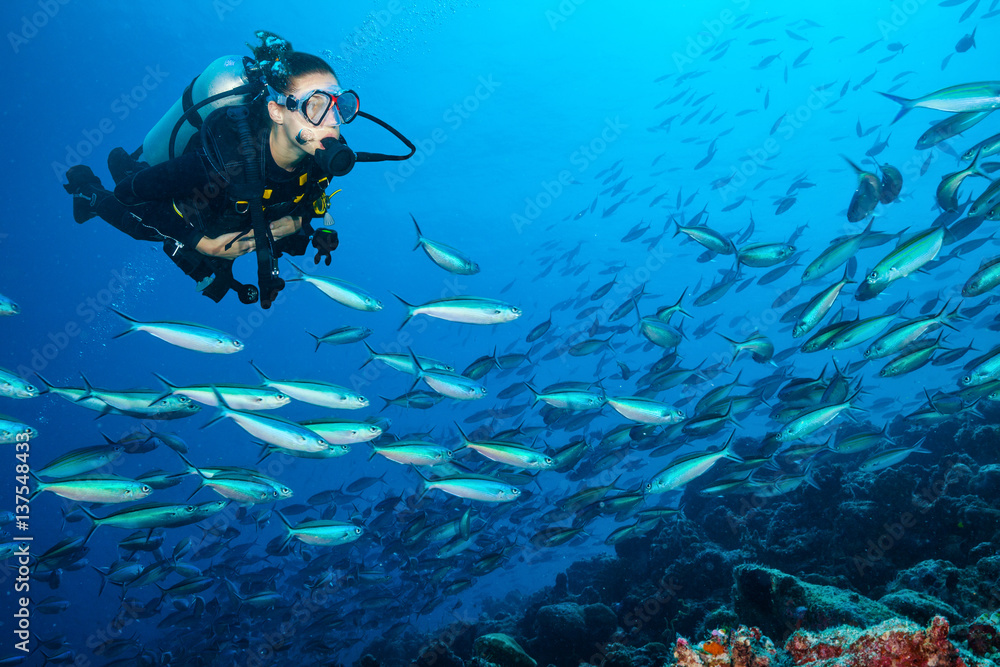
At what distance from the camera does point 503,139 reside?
31.9 m

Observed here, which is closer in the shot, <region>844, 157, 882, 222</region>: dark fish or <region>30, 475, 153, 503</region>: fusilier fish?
<region>30, 475, 153, 503</region>: fusilier fish

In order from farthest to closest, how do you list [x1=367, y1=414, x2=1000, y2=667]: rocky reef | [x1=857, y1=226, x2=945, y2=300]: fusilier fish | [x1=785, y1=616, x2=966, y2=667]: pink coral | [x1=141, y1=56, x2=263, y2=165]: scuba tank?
1. [x1=857, y1=226, x2=945, y2=300]: fusilier fish
2. [x1=141, y1=56, x2=263, y2=165]: scuba tank
3. [x1=367, y1=414, x2=1000, y2=667]: rocky reef
4. [x1=785, y1=616, x2=966, y2=667]: pink coral

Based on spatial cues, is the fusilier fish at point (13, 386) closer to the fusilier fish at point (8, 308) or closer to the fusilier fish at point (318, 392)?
the fusilier fish at point (8, 308)

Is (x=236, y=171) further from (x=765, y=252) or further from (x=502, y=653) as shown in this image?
(x=765, y=252)

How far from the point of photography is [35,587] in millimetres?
33188

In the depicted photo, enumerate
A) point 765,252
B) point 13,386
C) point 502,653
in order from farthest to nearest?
point 765,252
point 13,386
point 502,653

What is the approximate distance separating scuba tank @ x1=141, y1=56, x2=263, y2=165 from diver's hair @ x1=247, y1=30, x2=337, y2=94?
0.12m

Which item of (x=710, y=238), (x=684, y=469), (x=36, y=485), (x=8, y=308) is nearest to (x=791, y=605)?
(x=684, y=469)

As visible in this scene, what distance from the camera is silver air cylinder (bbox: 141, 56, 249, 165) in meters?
3.79

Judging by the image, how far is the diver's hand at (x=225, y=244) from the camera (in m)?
A: 3.74

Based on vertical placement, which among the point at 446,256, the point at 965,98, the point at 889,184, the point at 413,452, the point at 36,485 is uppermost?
the point at 965,98

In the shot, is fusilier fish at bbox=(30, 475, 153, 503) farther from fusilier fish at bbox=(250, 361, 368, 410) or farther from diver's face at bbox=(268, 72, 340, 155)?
diver's face at bbox=(268, 72, 340, 155)

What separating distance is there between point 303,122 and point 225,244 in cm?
127

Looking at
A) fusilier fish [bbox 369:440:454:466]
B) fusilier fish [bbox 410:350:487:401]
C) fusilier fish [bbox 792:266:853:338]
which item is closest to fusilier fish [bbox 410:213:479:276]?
fusilier fish [bbox 410:350:487:401]
